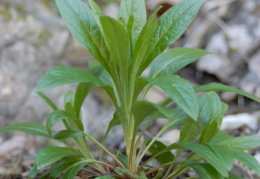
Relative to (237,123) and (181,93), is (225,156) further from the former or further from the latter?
(237,123)

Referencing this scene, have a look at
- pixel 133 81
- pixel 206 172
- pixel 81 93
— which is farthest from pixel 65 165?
pixel 206 172

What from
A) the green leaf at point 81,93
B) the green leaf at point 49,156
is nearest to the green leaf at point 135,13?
the green leaf at point 81,93

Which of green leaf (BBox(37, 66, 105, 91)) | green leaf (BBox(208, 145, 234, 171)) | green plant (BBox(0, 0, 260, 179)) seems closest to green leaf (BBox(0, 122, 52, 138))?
green plant (BBox(0, 0, 260, 179))

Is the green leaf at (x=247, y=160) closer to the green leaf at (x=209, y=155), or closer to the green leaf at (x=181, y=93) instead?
the green leaf at (x=209, y=155)

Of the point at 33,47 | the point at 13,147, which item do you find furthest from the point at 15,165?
the point at 33,47

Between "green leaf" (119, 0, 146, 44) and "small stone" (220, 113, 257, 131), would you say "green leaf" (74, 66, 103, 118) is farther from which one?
"small stone" (220, 113, 257, 131)

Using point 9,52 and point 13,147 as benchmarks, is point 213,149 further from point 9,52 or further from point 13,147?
point 9,52
